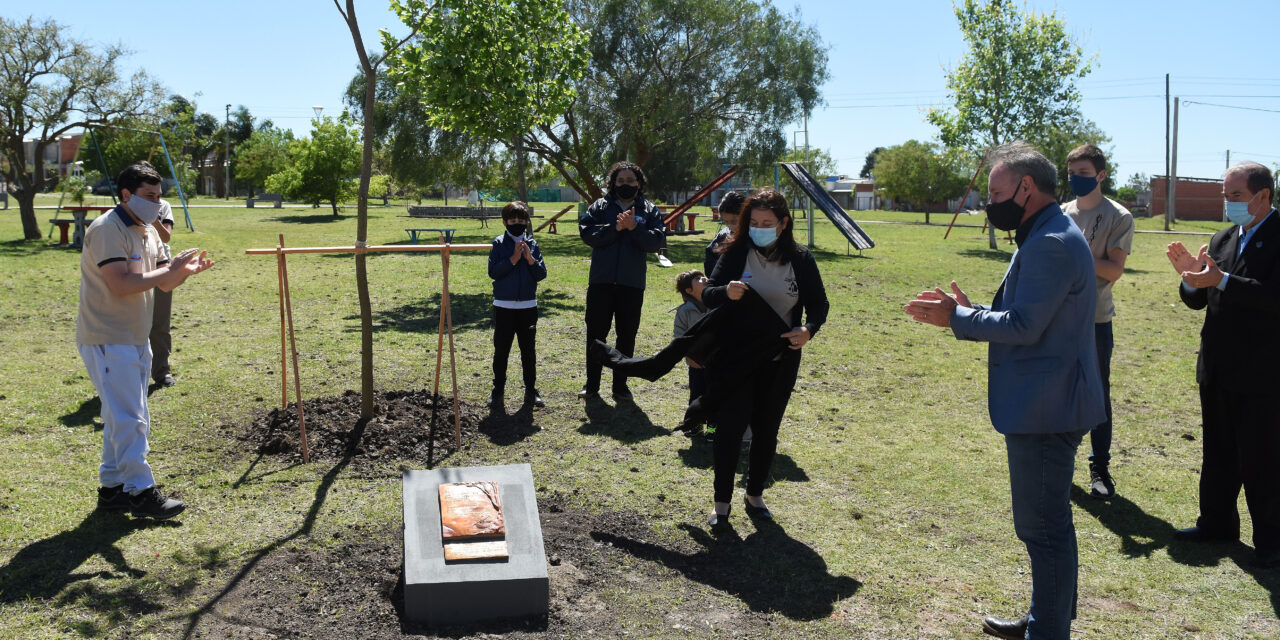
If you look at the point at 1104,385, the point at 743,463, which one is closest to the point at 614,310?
the point at 743,463

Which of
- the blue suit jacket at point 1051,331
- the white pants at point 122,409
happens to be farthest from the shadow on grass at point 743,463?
the white pants at point 122,409

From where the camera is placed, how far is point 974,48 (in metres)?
32.3

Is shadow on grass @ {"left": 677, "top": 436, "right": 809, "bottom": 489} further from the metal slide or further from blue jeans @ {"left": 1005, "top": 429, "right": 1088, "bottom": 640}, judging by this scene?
the metal slide

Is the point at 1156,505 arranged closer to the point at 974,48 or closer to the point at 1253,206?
the point at 1253,206

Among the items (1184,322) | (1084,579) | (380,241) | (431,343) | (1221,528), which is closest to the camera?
(1084,579)

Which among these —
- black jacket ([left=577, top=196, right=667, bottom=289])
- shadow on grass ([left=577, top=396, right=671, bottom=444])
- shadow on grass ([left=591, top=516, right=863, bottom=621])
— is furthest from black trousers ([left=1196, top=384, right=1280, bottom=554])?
black jacket ([left=577, top=196, right=667, bottom=289])

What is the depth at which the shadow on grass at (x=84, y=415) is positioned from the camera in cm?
725

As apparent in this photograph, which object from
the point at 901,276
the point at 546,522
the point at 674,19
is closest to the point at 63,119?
the point at 674,19

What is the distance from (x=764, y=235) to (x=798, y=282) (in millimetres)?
377

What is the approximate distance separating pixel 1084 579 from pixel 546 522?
302cm

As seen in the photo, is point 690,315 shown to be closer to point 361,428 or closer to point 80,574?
point 361,428

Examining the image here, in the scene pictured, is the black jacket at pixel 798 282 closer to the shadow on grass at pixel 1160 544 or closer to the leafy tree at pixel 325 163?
the shadow on grass at pixel 1160 544

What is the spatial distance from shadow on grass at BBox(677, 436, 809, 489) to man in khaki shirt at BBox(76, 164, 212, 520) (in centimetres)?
342

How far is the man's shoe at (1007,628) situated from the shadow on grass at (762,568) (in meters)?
0.69
